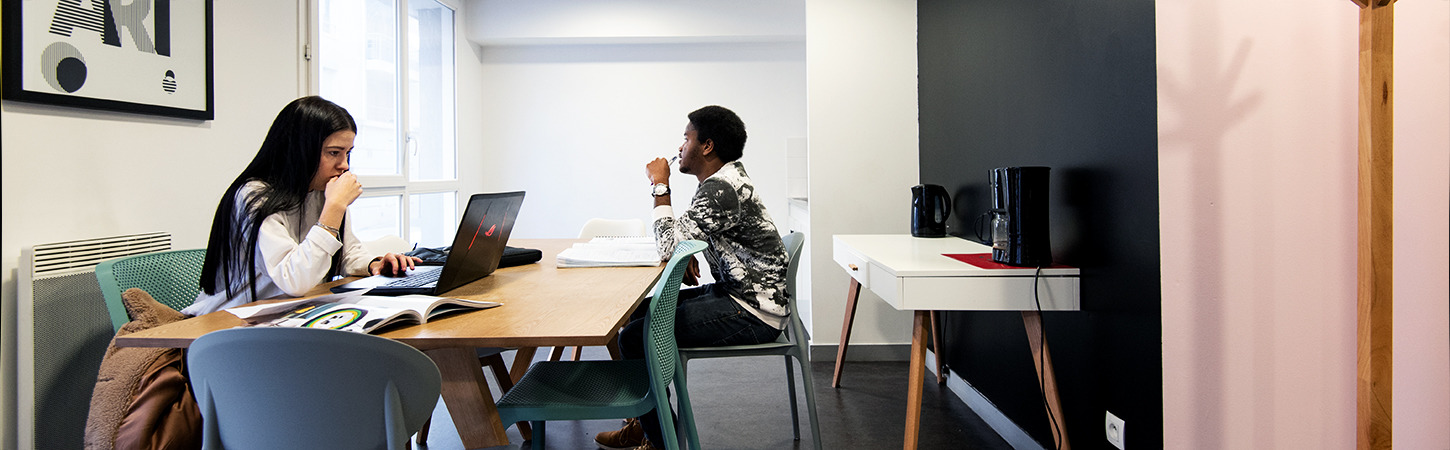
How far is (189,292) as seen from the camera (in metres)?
2.22

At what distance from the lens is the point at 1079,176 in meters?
2.21

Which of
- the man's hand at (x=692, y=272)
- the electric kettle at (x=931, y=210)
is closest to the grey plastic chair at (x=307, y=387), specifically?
the man's hand at (x=692, y=272)

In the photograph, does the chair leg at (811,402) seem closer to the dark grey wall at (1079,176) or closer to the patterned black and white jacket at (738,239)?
the patterned black and white jacket at (738,239)

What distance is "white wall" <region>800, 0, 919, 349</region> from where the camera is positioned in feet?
12.9

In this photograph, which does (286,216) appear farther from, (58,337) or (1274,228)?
(1274,228)

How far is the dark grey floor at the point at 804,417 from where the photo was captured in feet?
9.20

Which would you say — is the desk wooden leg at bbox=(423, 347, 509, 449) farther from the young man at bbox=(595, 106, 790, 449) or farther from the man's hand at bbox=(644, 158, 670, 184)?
the man's hand at bbox=(644, 158, 670, 184)

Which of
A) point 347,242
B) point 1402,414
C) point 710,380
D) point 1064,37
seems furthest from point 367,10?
point 1402,414

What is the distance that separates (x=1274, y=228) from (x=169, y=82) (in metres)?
3.07


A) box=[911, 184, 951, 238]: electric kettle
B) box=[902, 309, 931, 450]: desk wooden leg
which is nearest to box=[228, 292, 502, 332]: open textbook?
box=[902, 309, 931, 450]: desk wooden leg

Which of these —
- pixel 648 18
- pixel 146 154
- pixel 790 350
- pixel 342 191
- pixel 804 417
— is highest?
Result: pixel 648 18

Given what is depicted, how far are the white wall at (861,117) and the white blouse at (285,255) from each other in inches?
95.0

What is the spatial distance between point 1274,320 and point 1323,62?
0.49 m

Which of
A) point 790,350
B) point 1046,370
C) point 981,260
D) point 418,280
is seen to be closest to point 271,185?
point 418,280
